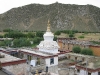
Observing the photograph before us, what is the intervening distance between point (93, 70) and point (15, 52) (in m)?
10.8

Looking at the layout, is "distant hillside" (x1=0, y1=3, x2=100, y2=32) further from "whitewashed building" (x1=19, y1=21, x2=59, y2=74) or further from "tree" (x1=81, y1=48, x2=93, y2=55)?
"whitewashed building" (x1=19, y1=21, x2=59, y2=74)

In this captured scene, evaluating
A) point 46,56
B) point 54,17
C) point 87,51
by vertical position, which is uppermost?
point 54,17

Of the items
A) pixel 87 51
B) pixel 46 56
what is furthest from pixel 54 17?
pixel 46 56

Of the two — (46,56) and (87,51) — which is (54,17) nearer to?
(87,51)

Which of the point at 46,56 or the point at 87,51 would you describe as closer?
the point at 46,56

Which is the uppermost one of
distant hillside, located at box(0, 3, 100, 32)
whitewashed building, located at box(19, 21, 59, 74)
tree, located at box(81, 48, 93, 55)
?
distant hillside, located at box(0, 3, 100, 32)

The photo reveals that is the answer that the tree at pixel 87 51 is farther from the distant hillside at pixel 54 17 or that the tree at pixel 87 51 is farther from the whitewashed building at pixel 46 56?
the distant hillside at pixel 54 17

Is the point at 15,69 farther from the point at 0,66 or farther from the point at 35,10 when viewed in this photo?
the point at 35,10

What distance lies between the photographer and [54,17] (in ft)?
488

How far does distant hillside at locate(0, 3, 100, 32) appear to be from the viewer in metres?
133

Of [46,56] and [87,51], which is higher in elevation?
[46,56]

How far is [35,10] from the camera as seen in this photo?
16238 centimetres

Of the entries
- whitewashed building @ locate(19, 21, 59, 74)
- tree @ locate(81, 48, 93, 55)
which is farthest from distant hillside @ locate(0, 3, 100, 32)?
whitewashed building @ locate(19, 21, 59, 74)

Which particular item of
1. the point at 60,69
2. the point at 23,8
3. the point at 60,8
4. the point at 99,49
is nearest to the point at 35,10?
the point at 23,8
